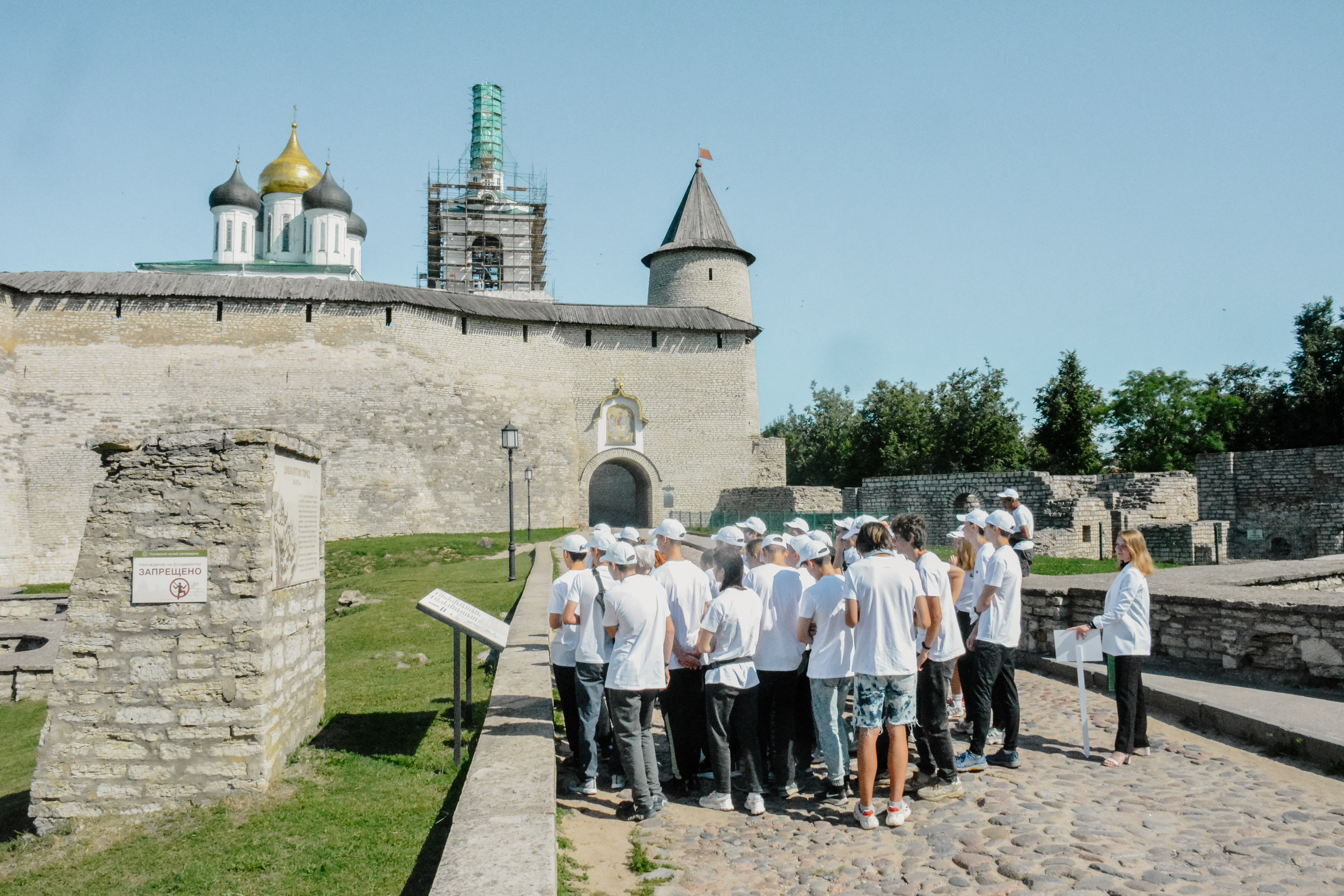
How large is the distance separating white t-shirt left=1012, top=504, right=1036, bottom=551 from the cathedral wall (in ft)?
100

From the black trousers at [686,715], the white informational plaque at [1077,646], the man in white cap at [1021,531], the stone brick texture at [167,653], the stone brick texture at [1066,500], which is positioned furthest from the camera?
the stone brick texture at [1066,500]

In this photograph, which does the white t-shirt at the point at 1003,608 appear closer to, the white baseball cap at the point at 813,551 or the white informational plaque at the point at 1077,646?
the white informational plaque at the point at 1077,646

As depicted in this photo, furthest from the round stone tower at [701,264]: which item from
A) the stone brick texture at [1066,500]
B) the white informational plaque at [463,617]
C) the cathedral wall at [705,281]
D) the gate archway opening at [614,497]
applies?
the white informational plaque at [463,617]

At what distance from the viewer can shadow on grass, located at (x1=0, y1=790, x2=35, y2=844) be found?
5.75 m

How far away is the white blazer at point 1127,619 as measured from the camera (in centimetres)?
601

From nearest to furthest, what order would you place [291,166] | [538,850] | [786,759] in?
[538,850]
[786,759]
[291,166]

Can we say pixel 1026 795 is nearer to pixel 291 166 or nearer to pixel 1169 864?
pixel 1169 864

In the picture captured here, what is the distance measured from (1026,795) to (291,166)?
46987 millimetres

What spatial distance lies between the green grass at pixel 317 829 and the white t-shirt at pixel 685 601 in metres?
1.70

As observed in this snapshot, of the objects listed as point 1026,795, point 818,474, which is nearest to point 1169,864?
point 1026,795

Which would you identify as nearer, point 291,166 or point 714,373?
point 714,373

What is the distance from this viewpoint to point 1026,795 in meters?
5.30

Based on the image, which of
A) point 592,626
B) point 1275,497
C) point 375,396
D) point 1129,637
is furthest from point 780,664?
point 1275,497

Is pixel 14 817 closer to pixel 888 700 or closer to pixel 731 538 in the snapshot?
pixel 731 538
